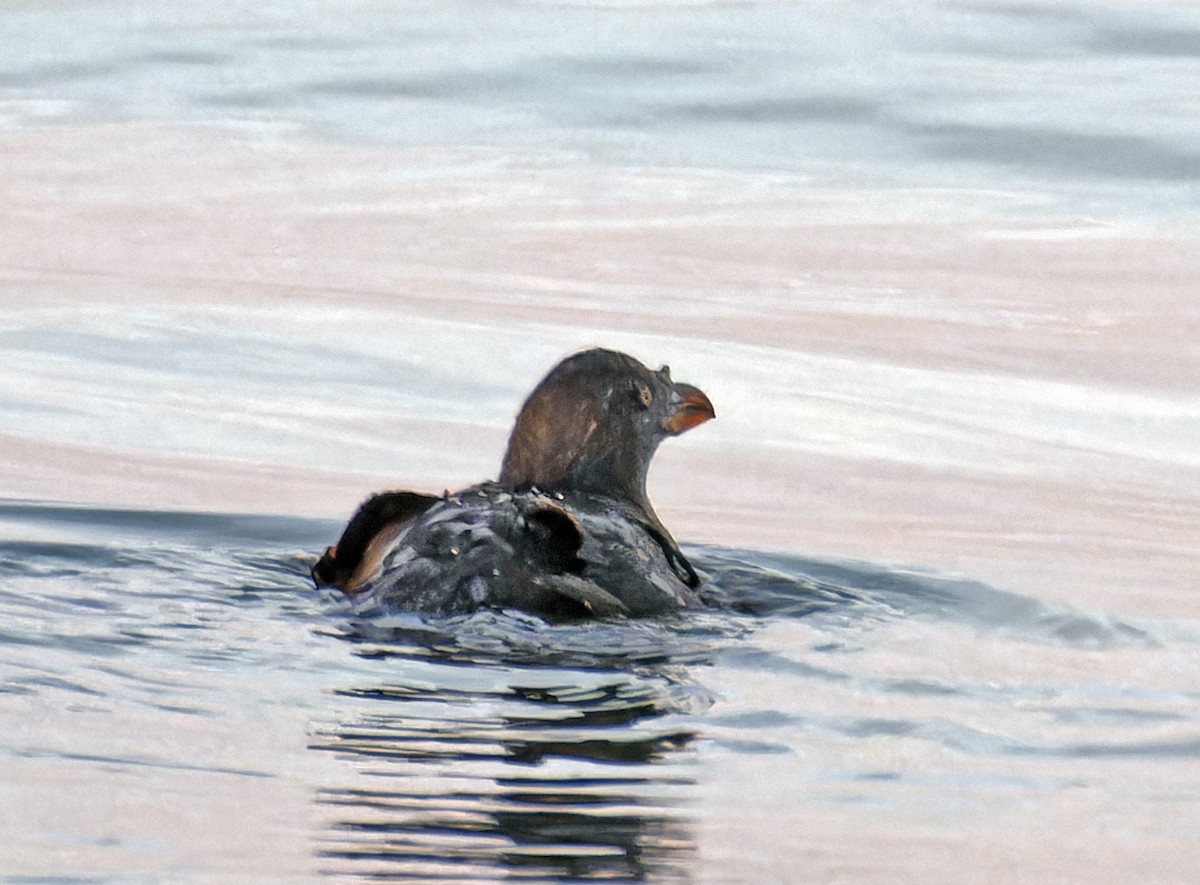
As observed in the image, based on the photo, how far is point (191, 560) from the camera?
32.7 ft

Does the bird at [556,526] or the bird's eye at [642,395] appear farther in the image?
the bird's eye at [642,395]

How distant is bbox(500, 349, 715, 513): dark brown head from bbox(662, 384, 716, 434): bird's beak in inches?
4.7

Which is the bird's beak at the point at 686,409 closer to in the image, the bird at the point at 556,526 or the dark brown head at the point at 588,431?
the bird at the point at 556,526

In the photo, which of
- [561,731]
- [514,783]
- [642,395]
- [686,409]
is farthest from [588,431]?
[514,783]

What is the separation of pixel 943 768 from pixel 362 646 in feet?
7.03

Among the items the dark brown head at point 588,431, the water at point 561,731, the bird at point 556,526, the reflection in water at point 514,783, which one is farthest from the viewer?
the dark brown head at point 588,431

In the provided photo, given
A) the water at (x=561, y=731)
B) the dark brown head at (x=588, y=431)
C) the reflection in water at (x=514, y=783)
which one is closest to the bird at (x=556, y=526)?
the dark brown head at (x=588, y=431)

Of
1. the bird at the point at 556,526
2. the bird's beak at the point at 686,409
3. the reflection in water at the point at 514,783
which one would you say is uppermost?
the bird's beak at the point at 686,409

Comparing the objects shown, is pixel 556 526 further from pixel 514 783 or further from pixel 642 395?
pixel 514 783

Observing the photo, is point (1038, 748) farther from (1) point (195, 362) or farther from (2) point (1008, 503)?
(1) point (195, 362)

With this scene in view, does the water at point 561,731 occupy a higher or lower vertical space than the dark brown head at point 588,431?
lower

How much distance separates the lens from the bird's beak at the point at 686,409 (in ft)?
33.8

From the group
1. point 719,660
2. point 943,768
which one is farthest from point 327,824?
point 719,660

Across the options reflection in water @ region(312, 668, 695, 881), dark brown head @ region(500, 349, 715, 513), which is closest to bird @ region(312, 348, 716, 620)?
dark brown head @ region(500, 349, 715, 513)
